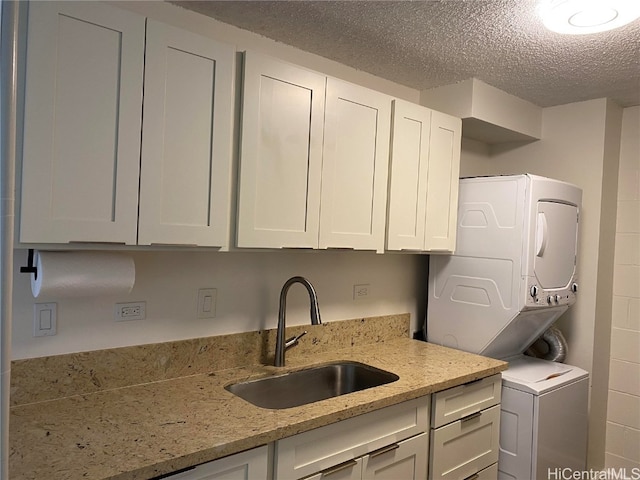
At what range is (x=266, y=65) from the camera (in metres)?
1.71

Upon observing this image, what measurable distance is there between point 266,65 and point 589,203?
86.3 inches

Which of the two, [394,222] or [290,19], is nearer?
[290,19]

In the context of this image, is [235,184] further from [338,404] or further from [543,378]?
[543,378]

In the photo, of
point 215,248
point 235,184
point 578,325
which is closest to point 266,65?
point 235,184

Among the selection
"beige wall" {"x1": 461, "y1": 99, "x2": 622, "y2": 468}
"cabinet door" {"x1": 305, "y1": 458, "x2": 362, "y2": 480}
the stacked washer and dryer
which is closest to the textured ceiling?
"beige wall" {"x1": 461, "y1": 99, "x2": 622, "y2": 468}

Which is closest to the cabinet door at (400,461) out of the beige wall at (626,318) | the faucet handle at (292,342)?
the faucet handle at (292,342)

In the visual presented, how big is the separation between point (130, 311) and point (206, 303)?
316mm

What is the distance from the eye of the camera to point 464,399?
6.97ft

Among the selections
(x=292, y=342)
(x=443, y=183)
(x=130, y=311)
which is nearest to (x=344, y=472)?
(x=292, y=342)

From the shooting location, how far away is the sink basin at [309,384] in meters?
1.93

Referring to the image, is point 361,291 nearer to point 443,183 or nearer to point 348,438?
point 443,183

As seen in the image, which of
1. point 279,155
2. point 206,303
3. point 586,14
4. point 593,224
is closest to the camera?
point 586,14

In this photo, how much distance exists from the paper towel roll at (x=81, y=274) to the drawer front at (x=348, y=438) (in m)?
0.74

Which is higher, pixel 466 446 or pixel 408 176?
pixel 408 176
